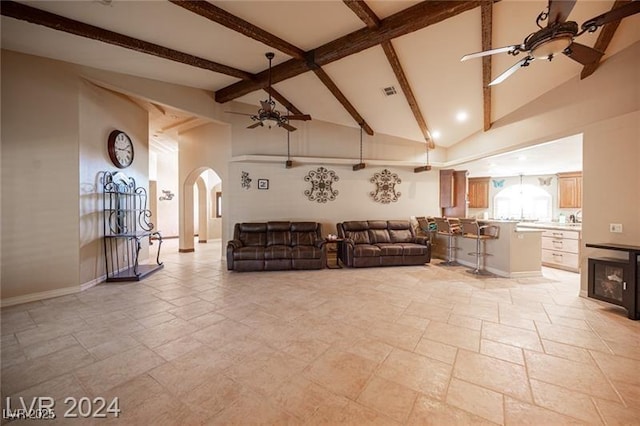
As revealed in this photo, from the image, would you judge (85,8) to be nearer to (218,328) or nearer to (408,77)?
(218,328)

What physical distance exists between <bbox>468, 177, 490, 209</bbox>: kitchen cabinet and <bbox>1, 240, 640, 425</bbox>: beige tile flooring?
14.9 feet

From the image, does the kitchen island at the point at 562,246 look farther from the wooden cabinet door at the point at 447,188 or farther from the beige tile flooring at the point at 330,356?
the wooden cabinet door at the point at 447,188

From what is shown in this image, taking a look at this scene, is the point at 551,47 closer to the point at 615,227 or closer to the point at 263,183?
the point at 615,227

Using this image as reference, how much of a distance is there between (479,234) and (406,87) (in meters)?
3.08

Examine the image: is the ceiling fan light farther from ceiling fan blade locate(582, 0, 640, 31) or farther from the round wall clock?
the round wall clock

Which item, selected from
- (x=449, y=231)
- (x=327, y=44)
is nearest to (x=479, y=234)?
(x=449, y=231)

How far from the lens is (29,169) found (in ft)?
11.6

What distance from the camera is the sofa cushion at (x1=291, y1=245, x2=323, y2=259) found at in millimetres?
5348

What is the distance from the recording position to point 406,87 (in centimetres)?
479

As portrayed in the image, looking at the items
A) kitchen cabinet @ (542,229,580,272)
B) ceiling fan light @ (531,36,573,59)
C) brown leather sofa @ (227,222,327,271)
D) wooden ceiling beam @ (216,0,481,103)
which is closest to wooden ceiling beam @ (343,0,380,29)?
wooden ceiling beam @ (216,0,481,103)

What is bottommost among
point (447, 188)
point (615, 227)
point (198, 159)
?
point (615, 227)

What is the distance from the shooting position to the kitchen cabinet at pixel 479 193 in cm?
809

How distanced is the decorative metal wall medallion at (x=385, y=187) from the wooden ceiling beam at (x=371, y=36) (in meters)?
3.41

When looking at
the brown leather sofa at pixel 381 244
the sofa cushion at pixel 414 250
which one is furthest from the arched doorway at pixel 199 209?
the sofa cushion at pixel 414 250
